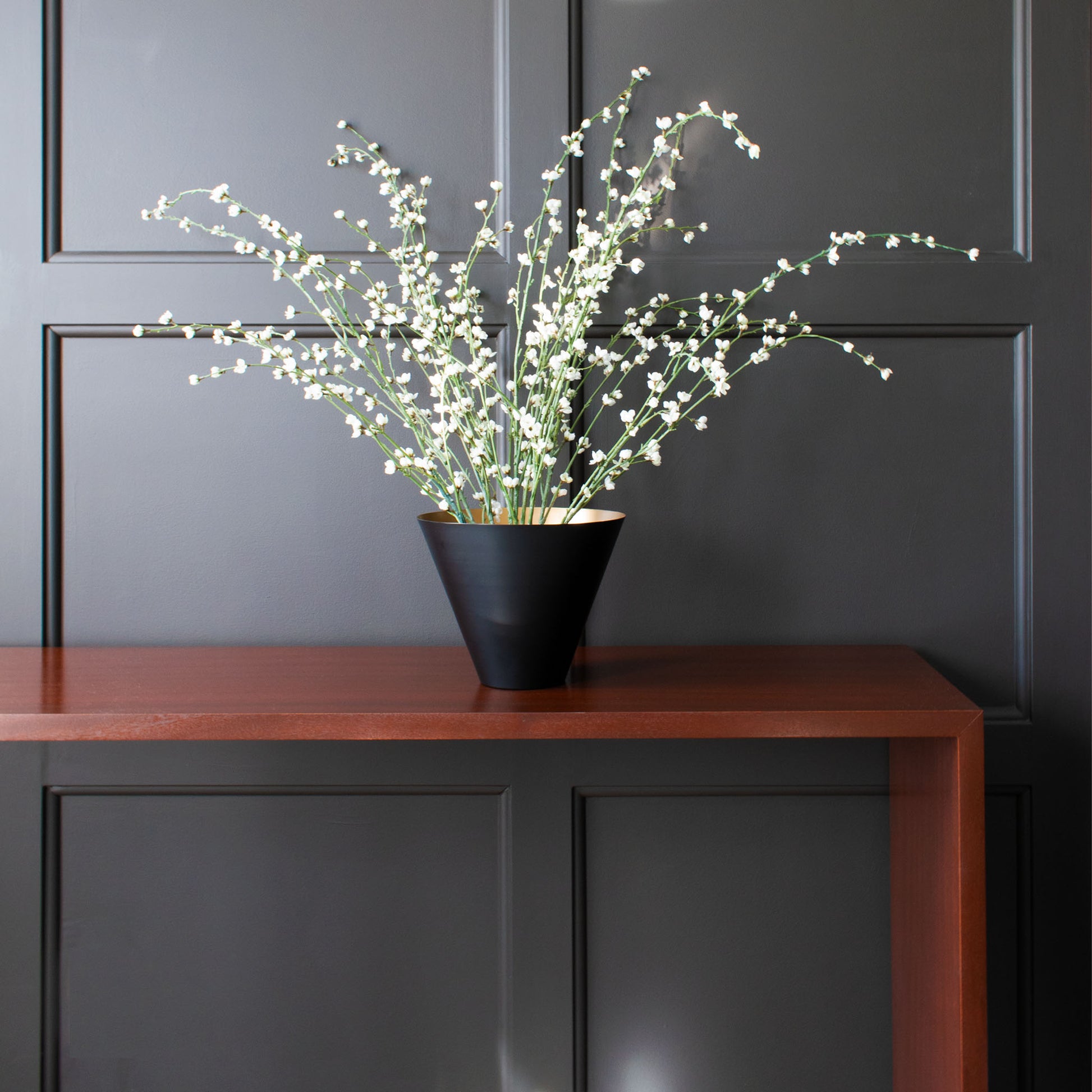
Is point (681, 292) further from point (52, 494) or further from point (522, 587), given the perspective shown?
point (52, 494)

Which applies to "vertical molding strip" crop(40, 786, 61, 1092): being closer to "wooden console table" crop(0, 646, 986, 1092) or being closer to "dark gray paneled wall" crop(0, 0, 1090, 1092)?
"wooden console table" crop(0, 646, 986, 1092)

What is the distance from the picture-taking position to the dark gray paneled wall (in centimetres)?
139

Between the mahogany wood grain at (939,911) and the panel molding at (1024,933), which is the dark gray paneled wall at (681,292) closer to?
the panel molding at (1024,933)

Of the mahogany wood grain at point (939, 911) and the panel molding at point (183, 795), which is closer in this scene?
the mahogany wood grain at point (939, 911)

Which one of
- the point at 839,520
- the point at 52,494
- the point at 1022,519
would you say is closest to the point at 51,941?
the point at 52,494

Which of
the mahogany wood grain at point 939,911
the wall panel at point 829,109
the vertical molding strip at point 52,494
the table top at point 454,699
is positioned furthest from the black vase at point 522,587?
the vertical molding strip at point 52,494

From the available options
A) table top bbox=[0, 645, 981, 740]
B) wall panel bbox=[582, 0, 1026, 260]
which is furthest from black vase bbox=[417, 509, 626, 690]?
wall panel bbox=[582, 0, 1026, 260]

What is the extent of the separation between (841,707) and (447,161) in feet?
3.23

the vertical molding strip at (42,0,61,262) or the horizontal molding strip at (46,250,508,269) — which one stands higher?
the vertical molding strip at (42,0,61,262)

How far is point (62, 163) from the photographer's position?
1.41 metres

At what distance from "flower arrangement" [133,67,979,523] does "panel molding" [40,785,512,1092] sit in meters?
0.46

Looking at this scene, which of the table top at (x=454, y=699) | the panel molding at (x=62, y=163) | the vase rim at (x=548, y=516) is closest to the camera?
the table top at (x=454, y=699)

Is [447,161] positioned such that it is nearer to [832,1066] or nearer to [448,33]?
[448,33]

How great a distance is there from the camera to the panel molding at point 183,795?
141 centimetres
